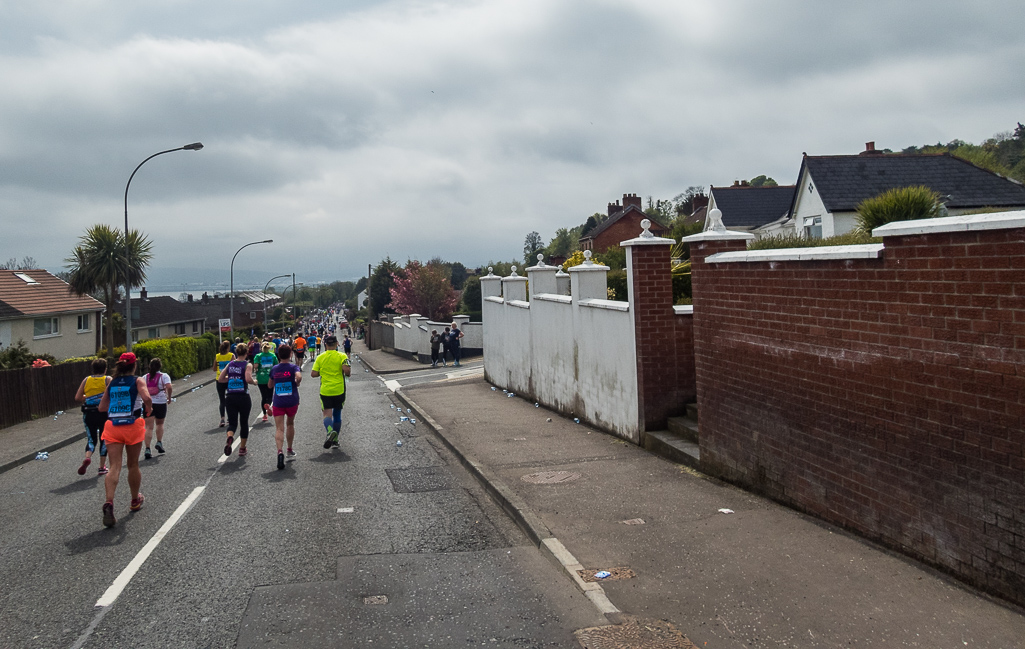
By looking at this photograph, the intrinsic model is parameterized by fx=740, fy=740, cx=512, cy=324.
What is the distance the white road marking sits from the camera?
532cm

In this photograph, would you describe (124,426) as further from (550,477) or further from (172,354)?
(172,354)

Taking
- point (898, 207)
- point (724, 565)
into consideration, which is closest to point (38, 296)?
point (898, 207)

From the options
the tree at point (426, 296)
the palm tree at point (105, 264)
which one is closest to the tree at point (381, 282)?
the tree at point (426, 296)

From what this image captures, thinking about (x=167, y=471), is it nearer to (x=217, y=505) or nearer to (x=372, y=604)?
(x=217, y=505)

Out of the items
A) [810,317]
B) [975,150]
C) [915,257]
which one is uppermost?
[975,150]

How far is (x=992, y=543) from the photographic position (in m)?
4.56

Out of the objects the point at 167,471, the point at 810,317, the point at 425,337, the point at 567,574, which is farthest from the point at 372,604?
the point at 425,337

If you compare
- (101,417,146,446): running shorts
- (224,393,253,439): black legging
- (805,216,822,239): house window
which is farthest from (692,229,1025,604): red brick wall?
(805,216,822,239): house window

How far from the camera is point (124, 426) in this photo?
7.50 meters

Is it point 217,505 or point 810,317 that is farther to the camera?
point 217,505

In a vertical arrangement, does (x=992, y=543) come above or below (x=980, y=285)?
below

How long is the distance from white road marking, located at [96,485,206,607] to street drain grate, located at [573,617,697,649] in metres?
3.39

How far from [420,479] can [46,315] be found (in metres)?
36.7

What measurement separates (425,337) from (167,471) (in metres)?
31.4
